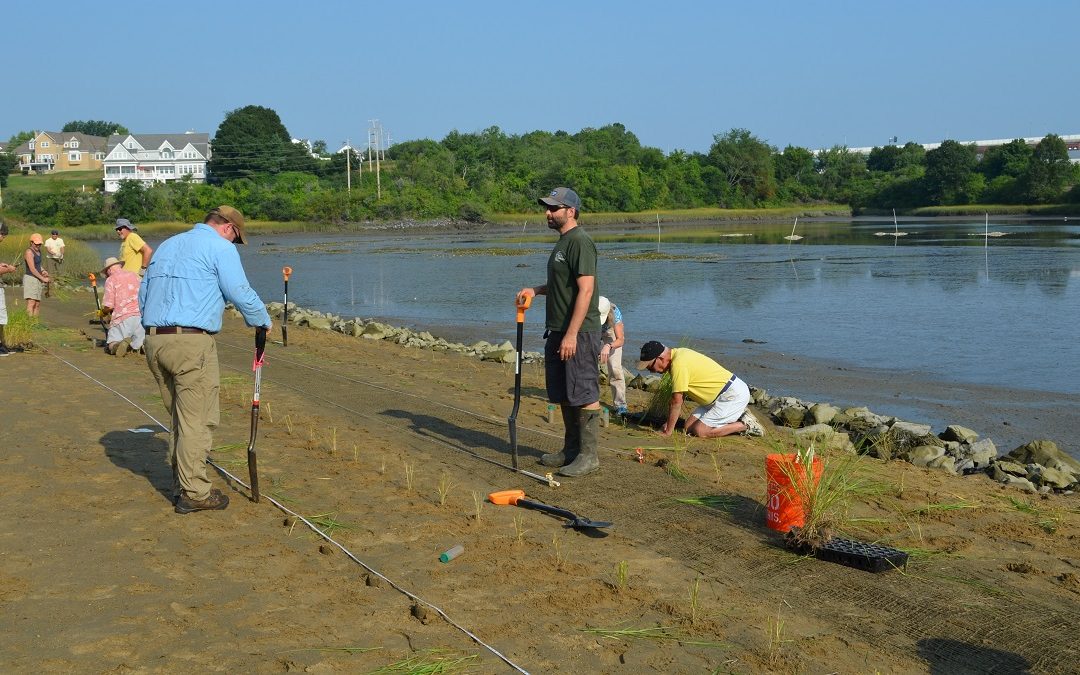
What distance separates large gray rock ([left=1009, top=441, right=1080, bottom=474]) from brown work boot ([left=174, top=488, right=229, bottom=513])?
8275 mm

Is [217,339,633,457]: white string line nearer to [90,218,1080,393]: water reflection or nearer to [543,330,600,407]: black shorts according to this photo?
[543,330,600,407]: black shorts

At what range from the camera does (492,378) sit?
1454cm

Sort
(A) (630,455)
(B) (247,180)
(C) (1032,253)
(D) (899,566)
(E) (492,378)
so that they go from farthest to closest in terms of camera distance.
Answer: (B) (247,180) → (C) (1032,253) → (E) (492,378) → (A) (630,455) → (D) (899,566)

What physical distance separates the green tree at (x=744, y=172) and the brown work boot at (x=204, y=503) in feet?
399

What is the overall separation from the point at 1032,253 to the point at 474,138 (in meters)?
86.0

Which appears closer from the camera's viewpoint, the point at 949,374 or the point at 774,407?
the point at 774,407

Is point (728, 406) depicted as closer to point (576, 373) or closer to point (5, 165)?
point (576, 373)

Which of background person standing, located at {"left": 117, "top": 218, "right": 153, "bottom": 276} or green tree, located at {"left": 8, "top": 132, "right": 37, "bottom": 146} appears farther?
green tree, located at {"left": 8, "top": 132, "right": 37, "bottom": 146}

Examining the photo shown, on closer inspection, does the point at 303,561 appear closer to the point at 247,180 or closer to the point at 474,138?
the point at 247,180

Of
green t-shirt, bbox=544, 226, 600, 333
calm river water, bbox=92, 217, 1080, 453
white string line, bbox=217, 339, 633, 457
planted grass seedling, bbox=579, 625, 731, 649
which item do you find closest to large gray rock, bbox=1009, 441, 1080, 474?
calm river water, bbox=92, 217, 1080, 453

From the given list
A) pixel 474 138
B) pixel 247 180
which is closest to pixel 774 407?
pixel 247 180

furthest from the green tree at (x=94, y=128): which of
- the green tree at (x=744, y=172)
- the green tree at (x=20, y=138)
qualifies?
the green tree at (x=744, y=172)

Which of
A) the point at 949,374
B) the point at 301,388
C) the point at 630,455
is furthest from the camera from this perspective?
the point at 949,374

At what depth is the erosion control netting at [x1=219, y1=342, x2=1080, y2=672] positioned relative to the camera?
482 centimetres
